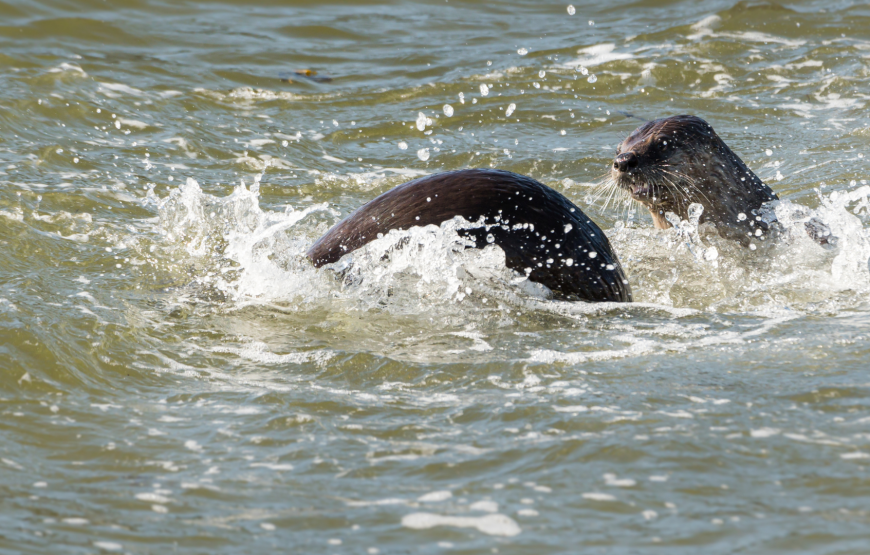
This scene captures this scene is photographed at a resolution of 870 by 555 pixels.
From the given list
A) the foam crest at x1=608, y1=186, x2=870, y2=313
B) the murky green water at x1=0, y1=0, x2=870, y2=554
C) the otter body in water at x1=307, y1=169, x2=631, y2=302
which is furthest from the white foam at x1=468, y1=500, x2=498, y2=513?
the foam crest at x1=608, y1=186, x2=870, y2=313

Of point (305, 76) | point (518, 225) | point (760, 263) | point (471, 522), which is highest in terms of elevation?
point (305, 76)

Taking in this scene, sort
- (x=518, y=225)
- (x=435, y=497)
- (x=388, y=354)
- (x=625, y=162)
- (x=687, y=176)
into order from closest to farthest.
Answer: (x=435, y=497) → (x=388, y=354) → (x=518, y=225) → (x=625, y=162) → (x=687, y=176)

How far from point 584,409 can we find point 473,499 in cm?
65

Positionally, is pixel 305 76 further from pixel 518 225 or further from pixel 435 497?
pixel 435 497

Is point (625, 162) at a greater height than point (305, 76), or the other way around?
point (305, 76)

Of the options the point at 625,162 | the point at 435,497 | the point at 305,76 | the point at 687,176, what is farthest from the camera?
the point at 305,76

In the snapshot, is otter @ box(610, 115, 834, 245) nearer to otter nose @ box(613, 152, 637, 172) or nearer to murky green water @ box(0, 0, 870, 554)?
otter nose @ box(613, 152, 637, 172)

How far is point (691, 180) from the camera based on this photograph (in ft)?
16.7

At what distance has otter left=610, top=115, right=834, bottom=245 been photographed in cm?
502

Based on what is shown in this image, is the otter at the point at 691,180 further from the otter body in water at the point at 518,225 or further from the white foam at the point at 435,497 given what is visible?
the white foam at the point at 435,497

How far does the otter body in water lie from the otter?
2.92ft

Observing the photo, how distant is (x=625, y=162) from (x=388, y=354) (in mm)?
1813

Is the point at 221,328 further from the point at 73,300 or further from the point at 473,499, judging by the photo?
the point at 473,499

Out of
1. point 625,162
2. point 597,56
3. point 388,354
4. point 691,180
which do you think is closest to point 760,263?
point 691,180
